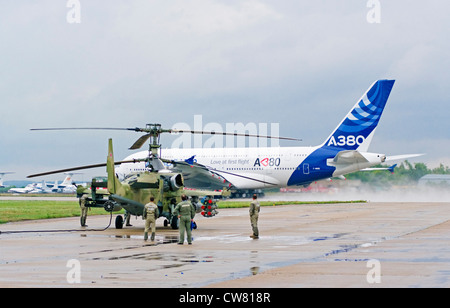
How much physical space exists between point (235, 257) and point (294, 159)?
4636 cm

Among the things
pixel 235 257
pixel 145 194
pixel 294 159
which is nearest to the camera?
pixel 235 257

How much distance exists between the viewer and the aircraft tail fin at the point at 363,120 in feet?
207

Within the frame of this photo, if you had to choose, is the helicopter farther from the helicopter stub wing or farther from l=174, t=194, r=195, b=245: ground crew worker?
the helicopter stub wing

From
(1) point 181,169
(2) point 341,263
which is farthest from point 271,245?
(1) point 181,169

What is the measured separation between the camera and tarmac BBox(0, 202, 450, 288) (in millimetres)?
16109

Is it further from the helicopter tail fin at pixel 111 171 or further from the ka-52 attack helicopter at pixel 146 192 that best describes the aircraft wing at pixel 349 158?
the helicopter tail fin at pixel 111 171

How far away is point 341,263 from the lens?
63.6 ft

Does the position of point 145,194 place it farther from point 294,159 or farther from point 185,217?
point 294,159

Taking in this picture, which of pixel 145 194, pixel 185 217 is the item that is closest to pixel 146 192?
pixel 145 194

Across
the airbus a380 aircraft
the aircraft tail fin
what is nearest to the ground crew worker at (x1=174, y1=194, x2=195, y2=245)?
the airbus a380 aircraft

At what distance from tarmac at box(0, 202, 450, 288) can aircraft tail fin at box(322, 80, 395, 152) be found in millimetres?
29085

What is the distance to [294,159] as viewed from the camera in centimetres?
6712

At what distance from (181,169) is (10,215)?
81.7 feet
